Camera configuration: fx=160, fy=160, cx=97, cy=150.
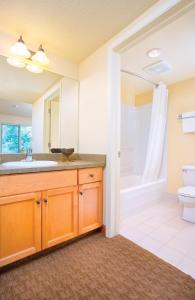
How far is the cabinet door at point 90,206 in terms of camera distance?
1.60 metres

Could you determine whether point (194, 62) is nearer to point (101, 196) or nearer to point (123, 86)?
point (123, 86)

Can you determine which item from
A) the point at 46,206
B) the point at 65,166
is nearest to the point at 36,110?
the point at 65,166

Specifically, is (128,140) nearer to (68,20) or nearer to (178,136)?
(178,136)

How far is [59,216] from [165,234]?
1.18m

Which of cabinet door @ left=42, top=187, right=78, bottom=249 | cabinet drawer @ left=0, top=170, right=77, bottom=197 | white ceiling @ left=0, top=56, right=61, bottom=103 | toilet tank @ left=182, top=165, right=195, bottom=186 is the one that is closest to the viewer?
cabinet drawer @ left=0, top=170, right=77, bottom=197

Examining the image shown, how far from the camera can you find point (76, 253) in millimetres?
1444

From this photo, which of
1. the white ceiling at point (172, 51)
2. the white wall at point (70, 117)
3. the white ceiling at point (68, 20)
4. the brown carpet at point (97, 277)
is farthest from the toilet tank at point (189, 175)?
the white ceiling at point (68, 20)

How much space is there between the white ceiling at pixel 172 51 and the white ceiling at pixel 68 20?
404 mm

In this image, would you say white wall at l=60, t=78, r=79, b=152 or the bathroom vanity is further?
white wall at l=60, t=78, r=79, b=152

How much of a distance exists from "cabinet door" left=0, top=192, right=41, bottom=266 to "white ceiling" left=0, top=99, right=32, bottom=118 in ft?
3.13

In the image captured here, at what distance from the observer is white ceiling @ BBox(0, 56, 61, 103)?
5.47ft

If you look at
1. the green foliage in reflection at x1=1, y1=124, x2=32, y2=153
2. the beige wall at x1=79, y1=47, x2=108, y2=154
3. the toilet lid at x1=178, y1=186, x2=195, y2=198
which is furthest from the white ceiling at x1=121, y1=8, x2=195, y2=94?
the toilet lid at x1=178, y1=186, x2=195, y2=198

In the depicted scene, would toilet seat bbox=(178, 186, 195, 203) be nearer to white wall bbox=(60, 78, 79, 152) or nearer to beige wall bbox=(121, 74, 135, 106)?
white wall bbox=(60, 78, 79, 152)

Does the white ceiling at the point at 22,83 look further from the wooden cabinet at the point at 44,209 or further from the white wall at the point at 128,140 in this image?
the white wall at the point at 128,140
